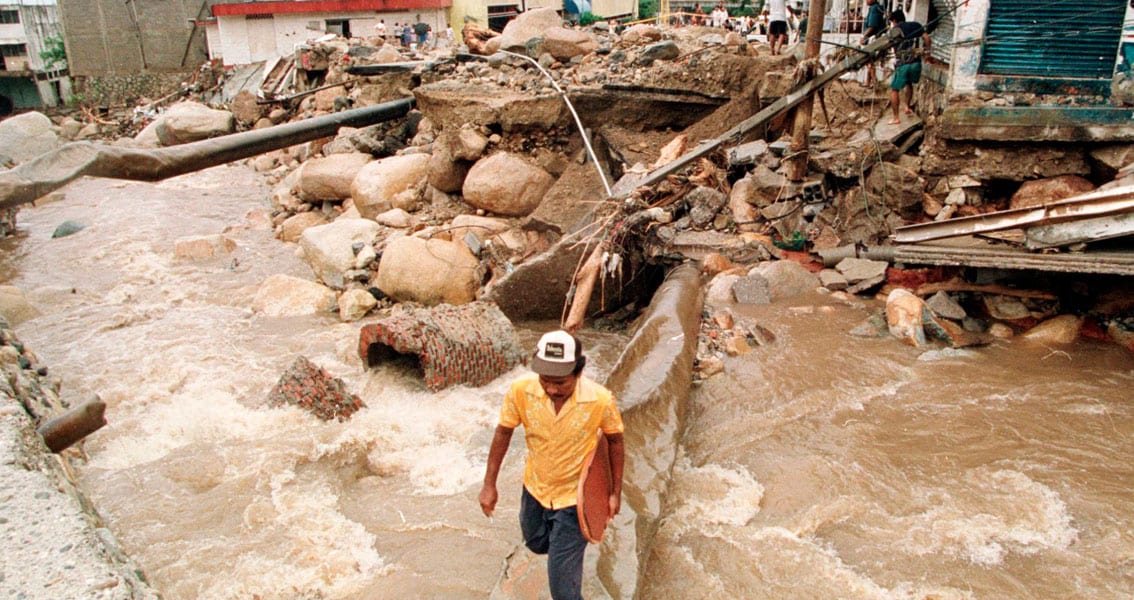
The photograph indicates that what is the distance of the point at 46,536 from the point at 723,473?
136 inches

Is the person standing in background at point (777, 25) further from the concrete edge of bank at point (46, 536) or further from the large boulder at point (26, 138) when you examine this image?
the large boulder at point (26, 138)

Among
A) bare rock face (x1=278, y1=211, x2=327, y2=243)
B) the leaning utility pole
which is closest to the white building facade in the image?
bare rock face (x1=278, y1=211, x2=327, y2=243)

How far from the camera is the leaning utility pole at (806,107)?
297 inches

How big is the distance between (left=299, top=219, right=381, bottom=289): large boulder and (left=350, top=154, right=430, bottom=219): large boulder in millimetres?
494

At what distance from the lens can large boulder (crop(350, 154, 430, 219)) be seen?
987cm

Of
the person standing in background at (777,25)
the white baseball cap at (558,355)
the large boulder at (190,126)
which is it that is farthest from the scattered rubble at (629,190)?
the large boulder at (190,126)

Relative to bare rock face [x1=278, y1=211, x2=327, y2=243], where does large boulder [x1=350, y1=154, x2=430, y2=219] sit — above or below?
above

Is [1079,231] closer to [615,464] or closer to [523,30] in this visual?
[615,464]

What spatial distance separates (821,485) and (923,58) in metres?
5.96

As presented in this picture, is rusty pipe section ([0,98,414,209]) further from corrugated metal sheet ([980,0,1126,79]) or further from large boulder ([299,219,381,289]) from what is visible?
corrugated metal sheet ([980,0,1126,79])

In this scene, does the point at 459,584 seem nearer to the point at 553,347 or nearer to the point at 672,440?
the point at 672,440

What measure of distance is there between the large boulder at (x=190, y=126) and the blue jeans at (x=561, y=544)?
16.2 meters

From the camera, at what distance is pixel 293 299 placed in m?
8.29

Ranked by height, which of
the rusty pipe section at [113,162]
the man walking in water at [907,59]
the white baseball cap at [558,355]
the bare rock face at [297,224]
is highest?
the man walking in water at [907,59]
